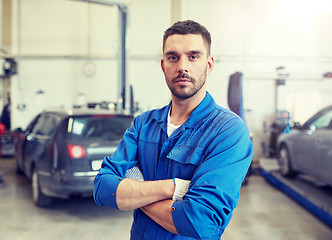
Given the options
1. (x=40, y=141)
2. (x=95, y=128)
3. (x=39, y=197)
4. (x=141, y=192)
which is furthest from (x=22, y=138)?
(x=141, y=192)

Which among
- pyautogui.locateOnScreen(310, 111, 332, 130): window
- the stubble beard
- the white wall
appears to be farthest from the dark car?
the white wall

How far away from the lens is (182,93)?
1427 mm

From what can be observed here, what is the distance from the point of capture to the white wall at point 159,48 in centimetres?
852

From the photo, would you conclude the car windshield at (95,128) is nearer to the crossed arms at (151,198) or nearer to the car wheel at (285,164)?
the crossed arms at (151,198)

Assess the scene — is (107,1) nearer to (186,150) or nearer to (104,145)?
(104,145)

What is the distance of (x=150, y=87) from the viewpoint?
9516 millimetres

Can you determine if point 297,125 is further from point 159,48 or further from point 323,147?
point 159,48

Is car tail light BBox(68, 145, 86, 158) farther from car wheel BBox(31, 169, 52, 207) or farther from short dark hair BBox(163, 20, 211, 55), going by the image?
short dark hair BBox(163, 20, 211, 55)

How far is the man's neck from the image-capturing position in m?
1.49

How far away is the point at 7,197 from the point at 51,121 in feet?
4.98

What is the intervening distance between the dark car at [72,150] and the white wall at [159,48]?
5.08m

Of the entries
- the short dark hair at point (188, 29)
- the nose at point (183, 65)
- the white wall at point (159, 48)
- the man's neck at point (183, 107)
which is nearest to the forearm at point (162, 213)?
the man's neck at point (183, 107)

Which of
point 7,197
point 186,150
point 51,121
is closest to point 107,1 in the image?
point 51,121

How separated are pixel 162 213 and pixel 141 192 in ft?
0.45
